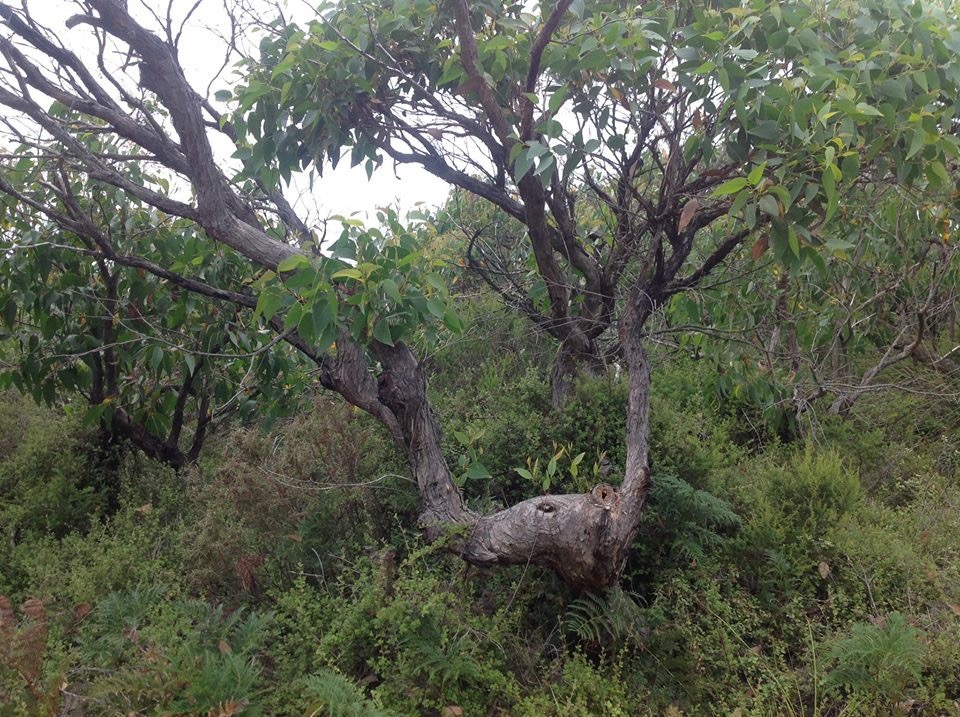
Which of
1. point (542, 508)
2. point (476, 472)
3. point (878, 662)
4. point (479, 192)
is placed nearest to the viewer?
point (878, 662)

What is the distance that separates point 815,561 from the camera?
3.95m

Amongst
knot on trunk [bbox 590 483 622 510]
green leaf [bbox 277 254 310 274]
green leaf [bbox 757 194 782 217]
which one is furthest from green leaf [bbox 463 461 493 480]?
green leaf [bbox 757 194 782 217]

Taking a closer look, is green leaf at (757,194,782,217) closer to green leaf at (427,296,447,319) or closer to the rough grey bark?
the rough grey bark

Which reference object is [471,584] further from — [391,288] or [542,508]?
[391,288]

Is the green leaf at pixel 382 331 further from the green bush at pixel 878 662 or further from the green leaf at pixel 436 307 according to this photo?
the green bush at pixel 878 662

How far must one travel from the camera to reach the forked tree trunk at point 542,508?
328 cm

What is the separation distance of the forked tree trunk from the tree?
0.01 m

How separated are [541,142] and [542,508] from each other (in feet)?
5.75

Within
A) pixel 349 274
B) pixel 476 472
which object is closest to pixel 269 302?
pixel 349 274

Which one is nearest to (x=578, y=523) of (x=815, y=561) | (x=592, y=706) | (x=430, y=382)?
(x=592, y=706)

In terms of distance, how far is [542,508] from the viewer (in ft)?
11.1

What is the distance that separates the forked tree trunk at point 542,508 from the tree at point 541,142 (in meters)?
0.01

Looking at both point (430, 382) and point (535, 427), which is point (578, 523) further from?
point (430, 382)

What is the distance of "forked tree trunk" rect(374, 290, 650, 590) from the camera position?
10.8ft
